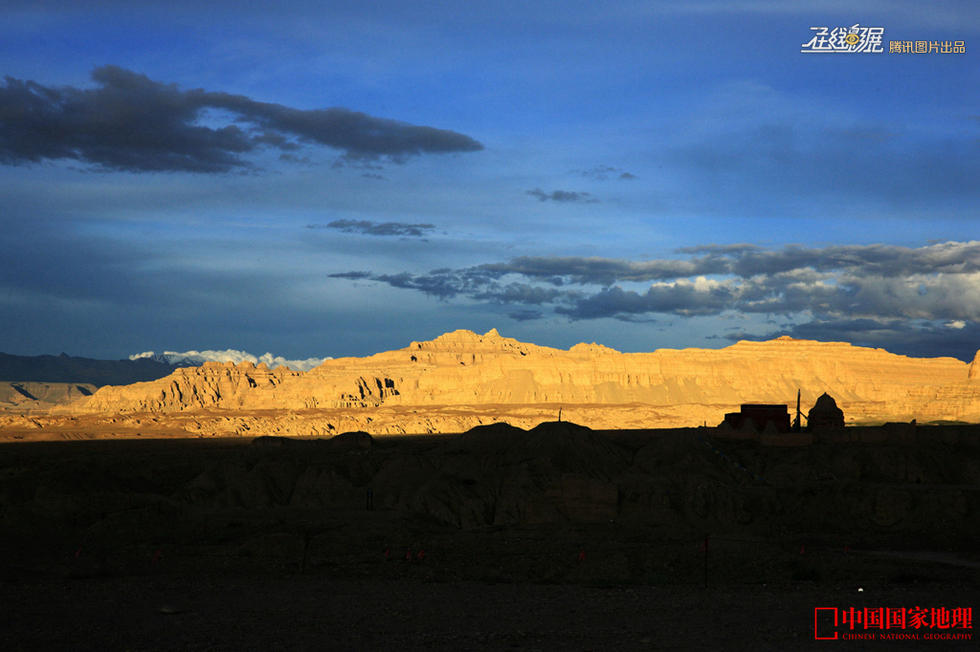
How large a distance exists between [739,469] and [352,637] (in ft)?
134

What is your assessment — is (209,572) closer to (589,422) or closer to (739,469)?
(739,469)

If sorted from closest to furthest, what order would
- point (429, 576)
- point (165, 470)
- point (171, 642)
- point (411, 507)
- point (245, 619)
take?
point (171, 642)
point (245, 619)
point (429, 576)
point (411, 507)
point (165, 470)

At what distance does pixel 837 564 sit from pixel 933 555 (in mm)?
9647

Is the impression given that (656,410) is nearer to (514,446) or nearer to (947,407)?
(947,407)

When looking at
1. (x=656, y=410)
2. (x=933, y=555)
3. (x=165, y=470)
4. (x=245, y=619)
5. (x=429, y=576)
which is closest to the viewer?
(x=245, y=619)

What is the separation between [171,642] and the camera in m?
16.4

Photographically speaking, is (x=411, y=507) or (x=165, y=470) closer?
(x=411, y=507)

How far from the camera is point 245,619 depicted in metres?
18.5

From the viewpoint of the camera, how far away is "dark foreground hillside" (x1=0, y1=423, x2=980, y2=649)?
18047 mm

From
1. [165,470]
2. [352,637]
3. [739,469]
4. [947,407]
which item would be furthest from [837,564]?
[947,407]

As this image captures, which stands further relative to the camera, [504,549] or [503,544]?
[503,544]

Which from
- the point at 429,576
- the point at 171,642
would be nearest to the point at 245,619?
the point at 171,642

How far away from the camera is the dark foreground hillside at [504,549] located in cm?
1805

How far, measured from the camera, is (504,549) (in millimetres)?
29031
